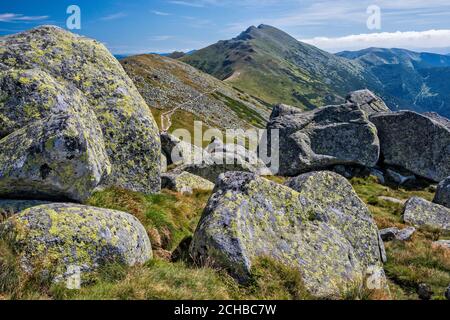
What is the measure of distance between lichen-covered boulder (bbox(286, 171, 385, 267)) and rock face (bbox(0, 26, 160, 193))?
6699mm

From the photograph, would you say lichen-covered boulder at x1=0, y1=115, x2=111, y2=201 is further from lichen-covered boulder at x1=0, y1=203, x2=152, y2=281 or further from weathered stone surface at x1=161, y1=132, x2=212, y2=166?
weathered stone surface at x1=161, y1=132, x2=212, y2=166

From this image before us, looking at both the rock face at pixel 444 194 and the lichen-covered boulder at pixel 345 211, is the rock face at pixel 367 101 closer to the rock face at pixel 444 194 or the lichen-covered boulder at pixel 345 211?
the rock face at pixel 444 194

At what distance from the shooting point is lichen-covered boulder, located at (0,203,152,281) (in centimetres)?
847

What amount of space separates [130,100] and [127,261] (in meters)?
7.81

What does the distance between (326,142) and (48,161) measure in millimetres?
29560

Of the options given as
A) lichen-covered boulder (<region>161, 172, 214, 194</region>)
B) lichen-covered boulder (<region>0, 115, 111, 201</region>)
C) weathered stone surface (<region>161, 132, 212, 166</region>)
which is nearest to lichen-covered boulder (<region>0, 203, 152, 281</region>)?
lichen-covered boulder (<region>0, 115, 111, 201</region>)

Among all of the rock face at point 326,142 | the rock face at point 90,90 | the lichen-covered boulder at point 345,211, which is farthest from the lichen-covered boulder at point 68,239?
the rock face at point 326,142

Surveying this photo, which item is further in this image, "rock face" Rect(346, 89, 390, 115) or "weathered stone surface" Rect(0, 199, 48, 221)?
"rock face" Rect(346, 89, 390, 115)

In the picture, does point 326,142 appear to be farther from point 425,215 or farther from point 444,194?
point 425,215

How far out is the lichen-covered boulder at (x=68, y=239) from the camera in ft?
27.8

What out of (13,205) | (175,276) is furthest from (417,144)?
(13,205)

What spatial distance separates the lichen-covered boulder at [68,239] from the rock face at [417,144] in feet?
107
